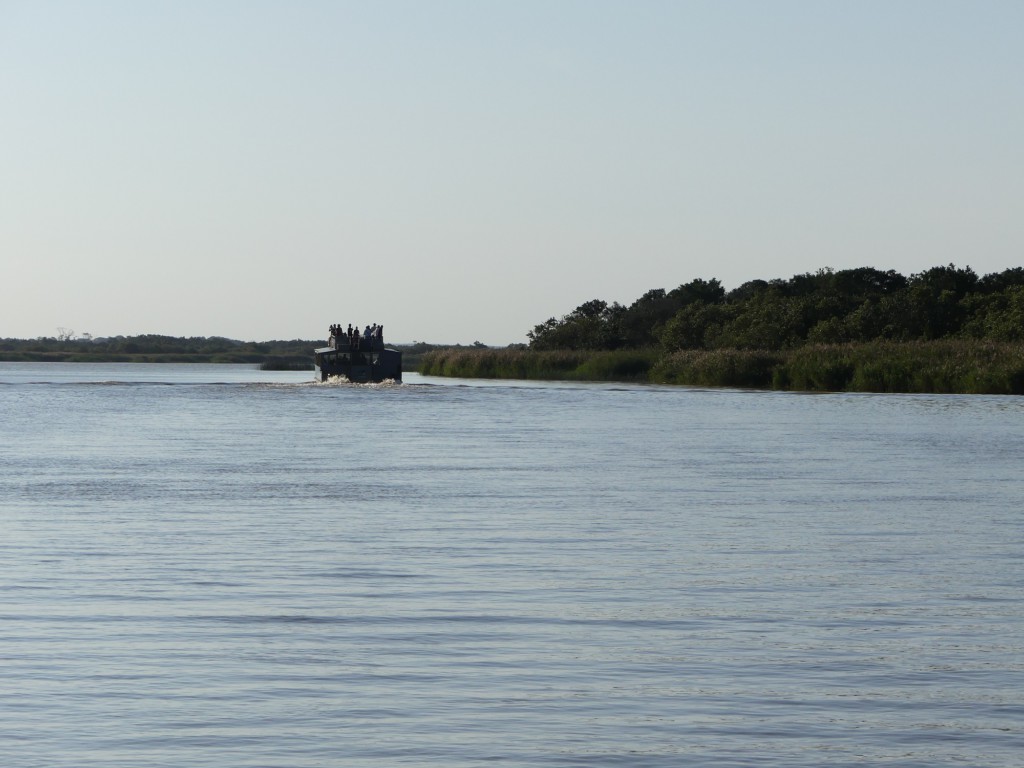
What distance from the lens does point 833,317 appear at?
293 ft

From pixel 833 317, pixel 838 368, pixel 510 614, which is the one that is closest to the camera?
pixel 510 614

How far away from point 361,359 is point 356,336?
1.68 m

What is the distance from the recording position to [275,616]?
40.8 feet

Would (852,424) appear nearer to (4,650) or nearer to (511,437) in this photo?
(511,437)

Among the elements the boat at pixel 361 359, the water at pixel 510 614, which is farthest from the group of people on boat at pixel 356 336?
the water at pixel 510 614

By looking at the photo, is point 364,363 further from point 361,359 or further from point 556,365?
point 556,365

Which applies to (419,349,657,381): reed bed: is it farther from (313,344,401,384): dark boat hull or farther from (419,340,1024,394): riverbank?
(313,344,401,384): dark boat hull

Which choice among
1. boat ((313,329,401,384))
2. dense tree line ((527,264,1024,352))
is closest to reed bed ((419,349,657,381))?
dense tree line ((527,264,1024,352))

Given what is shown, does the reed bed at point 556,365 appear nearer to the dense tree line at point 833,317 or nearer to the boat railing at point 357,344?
the dense tree line at point 833,317

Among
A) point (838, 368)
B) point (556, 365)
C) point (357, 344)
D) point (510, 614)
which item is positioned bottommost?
point (510, 614)

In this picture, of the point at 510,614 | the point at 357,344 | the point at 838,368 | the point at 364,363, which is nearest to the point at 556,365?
the point at 364,363

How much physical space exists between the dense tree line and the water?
189ft

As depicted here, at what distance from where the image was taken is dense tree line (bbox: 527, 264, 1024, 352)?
87.2m

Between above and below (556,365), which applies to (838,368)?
above
